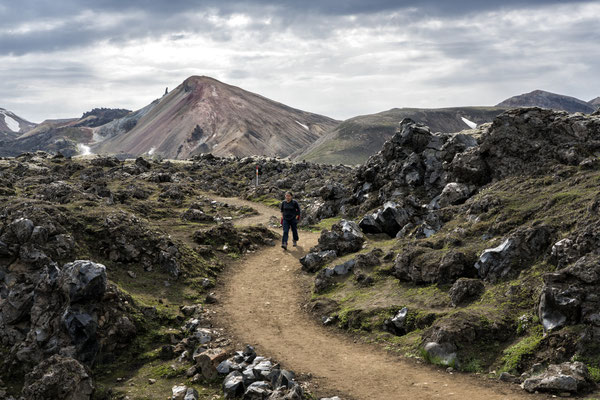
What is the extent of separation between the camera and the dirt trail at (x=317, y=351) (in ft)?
34.7

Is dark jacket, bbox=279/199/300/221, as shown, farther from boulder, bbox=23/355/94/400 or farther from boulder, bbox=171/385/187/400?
boulder, bbox=23/355/94/400

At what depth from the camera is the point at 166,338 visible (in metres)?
14.5

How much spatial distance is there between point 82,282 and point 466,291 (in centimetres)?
1236

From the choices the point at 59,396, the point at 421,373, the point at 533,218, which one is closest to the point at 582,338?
the point at 421,373

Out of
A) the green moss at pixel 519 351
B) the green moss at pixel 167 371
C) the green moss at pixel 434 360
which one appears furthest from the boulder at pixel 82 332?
the green moss at pixel 519 351

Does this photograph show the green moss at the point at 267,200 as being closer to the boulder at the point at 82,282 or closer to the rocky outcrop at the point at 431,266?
the rocky outcrop at the point at 431,266

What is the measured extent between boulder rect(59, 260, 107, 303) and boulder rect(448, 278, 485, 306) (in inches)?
452

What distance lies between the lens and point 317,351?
1348 cm

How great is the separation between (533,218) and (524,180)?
16.6 feet

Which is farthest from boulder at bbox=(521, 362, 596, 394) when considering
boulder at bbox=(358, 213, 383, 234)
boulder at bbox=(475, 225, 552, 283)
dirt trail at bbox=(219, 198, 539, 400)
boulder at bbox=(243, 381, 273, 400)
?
boulder at bbox=(358, 213, 383, 234)

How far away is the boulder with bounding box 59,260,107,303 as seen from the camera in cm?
1379

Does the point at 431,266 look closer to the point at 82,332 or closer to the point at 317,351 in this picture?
the point at 317,351

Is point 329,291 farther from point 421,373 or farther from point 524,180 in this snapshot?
point 524,180

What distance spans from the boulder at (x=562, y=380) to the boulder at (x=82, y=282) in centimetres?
1245
